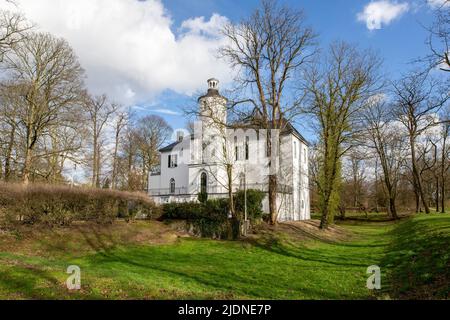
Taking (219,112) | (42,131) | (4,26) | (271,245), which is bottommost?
(271,245)

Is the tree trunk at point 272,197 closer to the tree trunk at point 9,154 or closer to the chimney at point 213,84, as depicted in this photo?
the chimney at point 213,84

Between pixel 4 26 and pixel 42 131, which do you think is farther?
pixel 42 131

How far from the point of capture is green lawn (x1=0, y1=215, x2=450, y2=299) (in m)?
7.18

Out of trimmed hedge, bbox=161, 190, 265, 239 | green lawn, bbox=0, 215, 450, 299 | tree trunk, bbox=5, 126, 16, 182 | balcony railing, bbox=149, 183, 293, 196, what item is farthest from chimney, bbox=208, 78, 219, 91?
green lawn, bbox=0, 215, 450, 299

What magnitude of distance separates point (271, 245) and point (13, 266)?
12839 mm

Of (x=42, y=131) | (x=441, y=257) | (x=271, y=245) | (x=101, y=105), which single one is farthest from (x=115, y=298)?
(x=101, y=105)

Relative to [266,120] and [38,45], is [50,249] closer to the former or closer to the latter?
[266,120]

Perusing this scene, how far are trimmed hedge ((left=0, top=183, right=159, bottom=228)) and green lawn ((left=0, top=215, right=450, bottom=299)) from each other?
63.0 inches

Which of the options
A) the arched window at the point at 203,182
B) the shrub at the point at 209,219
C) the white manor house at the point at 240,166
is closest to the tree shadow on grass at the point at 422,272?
the shrub at the point at 209,219

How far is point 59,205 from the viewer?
16844 millimetres

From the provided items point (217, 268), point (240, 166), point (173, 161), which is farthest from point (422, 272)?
point (173, 161)

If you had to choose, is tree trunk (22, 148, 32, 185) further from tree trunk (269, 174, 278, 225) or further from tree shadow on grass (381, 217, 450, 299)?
tree shadow on grass (381, 217, 450, 299)

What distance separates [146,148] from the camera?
49.7 m

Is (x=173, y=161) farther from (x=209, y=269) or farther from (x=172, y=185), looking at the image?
(x=209, y=269)
